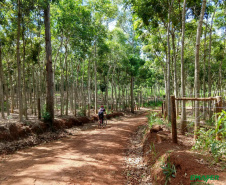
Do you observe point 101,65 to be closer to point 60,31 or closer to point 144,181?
point 60,31

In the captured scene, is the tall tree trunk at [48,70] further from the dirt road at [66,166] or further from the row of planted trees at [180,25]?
the row of planted trees at [180,25]

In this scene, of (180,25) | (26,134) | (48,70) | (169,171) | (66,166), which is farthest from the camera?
(48,70)

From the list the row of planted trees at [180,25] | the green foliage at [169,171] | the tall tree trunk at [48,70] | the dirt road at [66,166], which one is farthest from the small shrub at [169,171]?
the tall tree trunk at [48,70]

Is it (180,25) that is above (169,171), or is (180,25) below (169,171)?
above

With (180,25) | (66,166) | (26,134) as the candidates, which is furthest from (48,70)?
(180,25)

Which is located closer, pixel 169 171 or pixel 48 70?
pixel 169 171

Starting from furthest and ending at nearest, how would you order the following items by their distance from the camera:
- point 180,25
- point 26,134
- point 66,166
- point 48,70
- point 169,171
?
1. point 48,70
2. point 180,25
3. point 26,134
4. point 66,166
5. point 169,171

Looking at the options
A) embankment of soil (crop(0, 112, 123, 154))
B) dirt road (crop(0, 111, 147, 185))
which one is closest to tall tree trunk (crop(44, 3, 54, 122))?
embankment of soil (crop(0, 112, 123, 154))

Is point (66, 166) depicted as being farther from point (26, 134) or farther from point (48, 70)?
point (48, 70)

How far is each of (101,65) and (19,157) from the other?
1666 cm

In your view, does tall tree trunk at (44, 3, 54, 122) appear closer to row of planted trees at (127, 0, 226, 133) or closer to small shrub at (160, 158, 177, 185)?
row of planted trees at (127, 0, 226, 133)

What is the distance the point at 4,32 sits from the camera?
1157 centimetres

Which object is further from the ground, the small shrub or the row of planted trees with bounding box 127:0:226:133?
the row of planted trees with bounding box 127:0:226:133

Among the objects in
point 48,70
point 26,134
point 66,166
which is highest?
point 48,70
